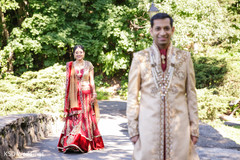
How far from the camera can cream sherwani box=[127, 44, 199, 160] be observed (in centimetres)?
264

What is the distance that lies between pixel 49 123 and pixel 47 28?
11238mm

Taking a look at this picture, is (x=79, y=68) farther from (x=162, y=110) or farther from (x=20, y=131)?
(x=162, y=110)

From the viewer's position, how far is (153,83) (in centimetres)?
271

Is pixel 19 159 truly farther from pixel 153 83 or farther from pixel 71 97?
pixel 153 83

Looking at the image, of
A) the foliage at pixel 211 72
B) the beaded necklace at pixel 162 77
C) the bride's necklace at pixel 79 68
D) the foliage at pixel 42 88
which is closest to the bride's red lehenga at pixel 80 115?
the bride's necklace at pixel 79 68

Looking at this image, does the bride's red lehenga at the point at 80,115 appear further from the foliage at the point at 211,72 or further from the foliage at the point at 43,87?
the foliage at the point at 211,72

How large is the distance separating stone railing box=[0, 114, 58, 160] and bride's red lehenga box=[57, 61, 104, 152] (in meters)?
0.83

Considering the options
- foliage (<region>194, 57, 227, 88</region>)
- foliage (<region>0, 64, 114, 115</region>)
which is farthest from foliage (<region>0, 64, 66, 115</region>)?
foliage (<region>194, 57, 227, 88</region>)

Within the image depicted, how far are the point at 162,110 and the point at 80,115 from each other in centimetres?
389

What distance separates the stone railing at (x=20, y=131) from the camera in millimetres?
5008

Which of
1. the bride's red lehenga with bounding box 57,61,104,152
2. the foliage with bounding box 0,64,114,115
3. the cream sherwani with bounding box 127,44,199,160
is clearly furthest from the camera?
the foliage with bounding box 0,64,114,115

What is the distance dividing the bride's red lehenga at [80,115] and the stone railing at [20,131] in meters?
0.83

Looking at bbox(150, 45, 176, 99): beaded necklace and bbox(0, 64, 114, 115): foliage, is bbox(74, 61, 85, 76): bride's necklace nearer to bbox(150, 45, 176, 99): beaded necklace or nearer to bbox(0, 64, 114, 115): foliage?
bbox(150, 45, 176, 99): beaded necklace

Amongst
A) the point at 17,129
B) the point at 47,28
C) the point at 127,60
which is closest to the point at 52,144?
the point at 17,129
